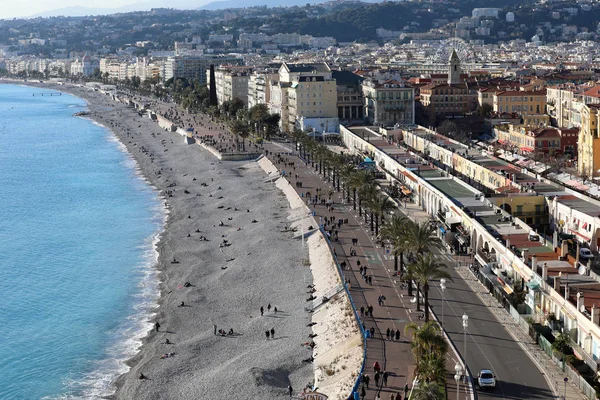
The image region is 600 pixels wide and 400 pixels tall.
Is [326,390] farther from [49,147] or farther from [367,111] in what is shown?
[49,147]

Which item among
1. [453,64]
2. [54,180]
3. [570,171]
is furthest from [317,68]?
[570,171]


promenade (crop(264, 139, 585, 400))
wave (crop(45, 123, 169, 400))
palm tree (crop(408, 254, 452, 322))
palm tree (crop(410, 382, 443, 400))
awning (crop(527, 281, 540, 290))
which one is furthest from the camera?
wave (crop(45, 123, 169, 400))

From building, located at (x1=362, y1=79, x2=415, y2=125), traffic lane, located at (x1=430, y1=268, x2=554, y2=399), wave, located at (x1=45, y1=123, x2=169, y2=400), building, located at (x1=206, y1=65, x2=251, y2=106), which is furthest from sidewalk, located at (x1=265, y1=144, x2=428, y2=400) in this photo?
building, located at (x1=206, y1=65, x2=251, y2=106)

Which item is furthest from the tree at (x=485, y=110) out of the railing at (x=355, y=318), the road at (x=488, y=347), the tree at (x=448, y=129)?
the road at (x=488, y=347)

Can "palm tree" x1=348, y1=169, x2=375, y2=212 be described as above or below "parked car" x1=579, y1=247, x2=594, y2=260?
above

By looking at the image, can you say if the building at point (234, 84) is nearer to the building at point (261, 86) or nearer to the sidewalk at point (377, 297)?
the building at point (261, 86)

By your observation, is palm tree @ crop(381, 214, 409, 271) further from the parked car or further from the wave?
the wave
